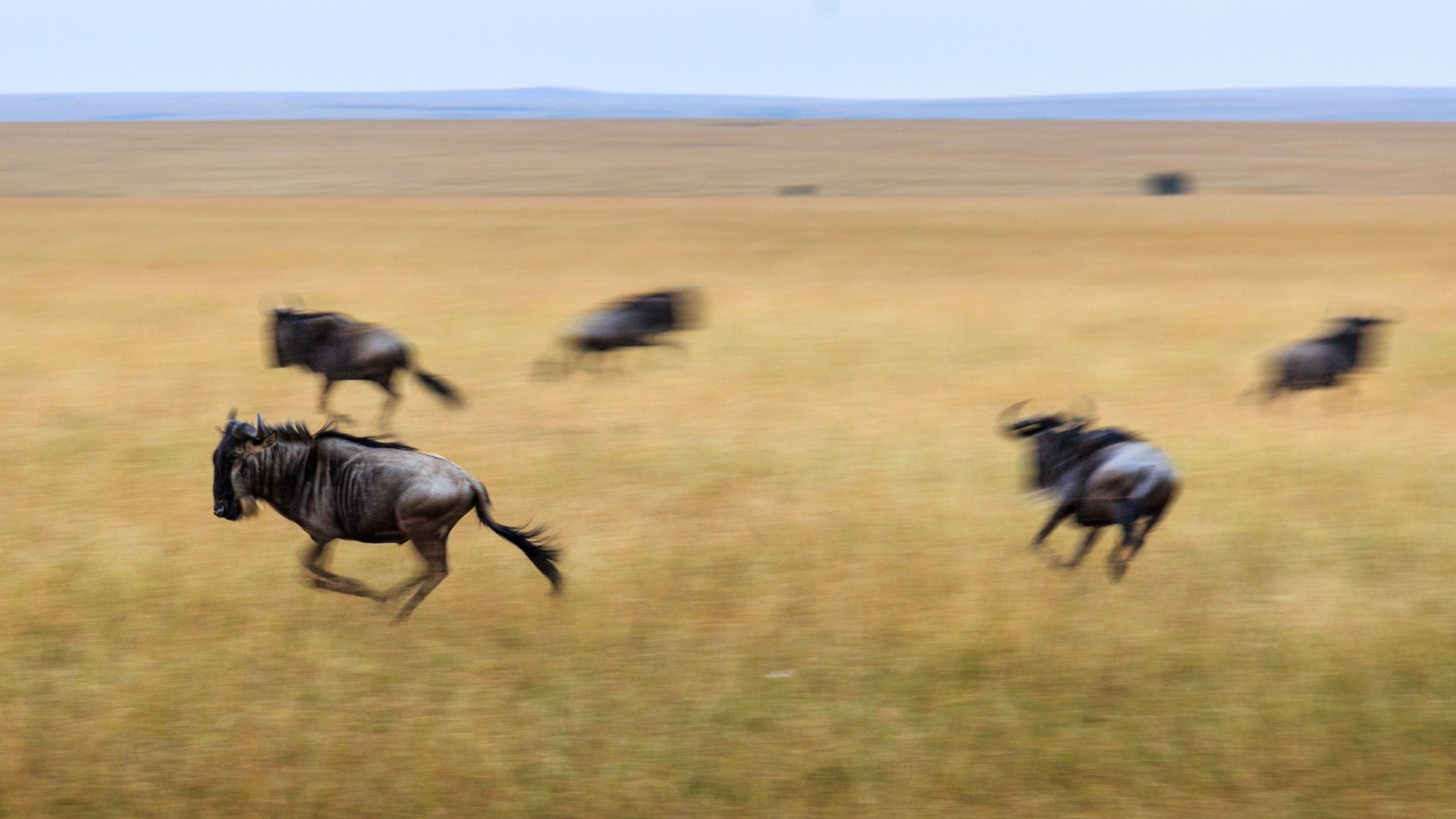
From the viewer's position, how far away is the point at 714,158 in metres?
91.3

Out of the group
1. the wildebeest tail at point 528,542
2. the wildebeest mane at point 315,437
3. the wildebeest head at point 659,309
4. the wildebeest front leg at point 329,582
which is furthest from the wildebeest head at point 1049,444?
the wildebeest head at point 659,309

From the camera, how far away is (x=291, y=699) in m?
5.28

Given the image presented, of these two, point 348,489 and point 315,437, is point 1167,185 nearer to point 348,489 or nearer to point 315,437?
point 315,437

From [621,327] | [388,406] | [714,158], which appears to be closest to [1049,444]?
[388,406]

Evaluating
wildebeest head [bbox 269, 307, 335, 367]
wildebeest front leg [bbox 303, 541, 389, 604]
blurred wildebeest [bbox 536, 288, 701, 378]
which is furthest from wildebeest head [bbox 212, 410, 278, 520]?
blurred wildebeest [bbox 536, 288, 701, 378]

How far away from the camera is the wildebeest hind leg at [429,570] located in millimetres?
5672

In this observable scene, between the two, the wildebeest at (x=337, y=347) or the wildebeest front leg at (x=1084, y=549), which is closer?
the wildebeest front leg at (x=1084, y=549)

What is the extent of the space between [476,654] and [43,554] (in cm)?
307

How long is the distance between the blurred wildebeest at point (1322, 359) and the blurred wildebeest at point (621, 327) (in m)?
6.10

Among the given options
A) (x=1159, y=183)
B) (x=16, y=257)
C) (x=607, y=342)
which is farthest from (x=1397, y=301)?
(x=1159, y=183)

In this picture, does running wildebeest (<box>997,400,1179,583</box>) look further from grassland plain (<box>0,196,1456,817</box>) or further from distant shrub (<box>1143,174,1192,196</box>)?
distant shrub (<box>1143,174,1192,196</box>)

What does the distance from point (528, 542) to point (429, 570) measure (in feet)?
1.80

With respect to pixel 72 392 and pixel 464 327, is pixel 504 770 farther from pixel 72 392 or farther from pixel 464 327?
pixel 464 327

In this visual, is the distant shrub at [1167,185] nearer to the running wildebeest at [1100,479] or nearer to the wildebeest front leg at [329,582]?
the running wildebeest at [1100,479]
